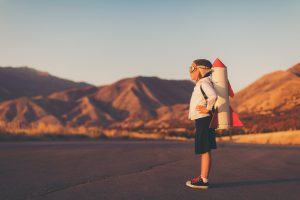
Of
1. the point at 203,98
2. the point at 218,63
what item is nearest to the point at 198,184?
the point at 203,98

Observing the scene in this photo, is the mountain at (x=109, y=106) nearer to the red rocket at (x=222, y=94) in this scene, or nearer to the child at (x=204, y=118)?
the red rocket at (x=222, y=94)

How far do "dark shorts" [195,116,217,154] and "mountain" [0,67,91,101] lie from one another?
103452 millimetres

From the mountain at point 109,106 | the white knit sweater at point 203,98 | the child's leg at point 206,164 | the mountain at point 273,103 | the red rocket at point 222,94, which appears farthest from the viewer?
the mountain at point 109,106

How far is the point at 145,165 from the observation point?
26.1 feet

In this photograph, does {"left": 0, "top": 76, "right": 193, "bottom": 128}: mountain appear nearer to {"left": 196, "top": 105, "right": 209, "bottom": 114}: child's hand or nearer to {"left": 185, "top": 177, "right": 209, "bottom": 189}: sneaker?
{"left": 196, "top": 105, "right": 209, "bottom": 114}: child's hand

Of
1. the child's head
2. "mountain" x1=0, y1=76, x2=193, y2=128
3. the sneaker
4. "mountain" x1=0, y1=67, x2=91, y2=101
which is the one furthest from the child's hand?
"mountain" x1=0, y1=67, x2=91, y2=101

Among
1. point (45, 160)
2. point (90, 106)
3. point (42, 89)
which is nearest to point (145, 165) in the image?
point (45, 160)

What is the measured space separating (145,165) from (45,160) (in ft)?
6.70

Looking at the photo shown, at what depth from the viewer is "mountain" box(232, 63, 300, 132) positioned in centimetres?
3906

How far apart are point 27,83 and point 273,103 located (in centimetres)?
8811

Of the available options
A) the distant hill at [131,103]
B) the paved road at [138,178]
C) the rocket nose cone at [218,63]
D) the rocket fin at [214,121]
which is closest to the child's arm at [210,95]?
the rocket fin at [214,121]

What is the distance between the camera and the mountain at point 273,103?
39062mm

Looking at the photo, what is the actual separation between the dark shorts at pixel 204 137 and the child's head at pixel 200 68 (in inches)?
24.5

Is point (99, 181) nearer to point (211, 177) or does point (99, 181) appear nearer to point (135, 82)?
point (211, 177)
